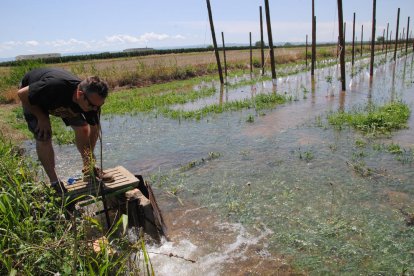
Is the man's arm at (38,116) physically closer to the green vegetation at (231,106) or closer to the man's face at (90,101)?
the man's face at (90,101)

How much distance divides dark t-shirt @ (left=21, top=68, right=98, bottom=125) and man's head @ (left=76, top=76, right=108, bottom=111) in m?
0.24

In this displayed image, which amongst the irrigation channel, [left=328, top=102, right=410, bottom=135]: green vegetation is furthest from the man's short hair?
[left=328, top=102, right=410, bottom=135]: green vegetation

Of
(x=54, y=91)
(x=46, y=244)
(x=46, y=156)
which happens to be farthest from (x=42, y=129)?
(x=46, y=244)

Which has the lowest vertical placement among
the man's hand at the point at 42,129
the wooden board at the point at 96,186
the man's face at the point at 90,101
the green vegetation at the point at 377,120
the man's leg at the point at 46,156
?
the green vegetation at the point at 377,120

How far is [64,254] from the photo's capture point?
2463 mm

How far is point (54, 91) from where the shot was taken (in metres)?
3.51

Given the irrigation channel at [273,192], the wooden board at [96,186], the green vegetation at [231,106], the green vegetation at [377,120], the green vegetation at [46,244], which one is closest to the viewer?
the green vegetation at [46,244]

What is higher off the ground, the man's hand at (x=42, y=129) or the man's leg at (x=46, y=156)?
the man's hand at (x=42, y=129)

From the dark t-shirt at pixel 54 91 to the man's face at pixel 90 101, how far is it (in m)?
0.26

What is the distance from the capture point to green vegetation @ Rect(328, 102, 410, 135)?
24.3ft

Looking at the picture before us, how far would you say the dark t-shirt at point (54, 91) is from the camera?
3479 mm

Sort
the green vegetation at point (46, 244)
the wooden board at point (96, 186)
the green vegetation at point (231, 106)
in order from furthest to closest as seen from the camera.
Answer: the green vegetation at point (231, 106) → the wooden board at point (96, 186) → the green vegetation at point (46, 244)

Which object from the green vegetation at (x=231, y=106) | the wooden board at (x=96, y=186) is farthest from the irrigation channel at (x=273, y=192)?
the green vegetation at (x=231, y=106)

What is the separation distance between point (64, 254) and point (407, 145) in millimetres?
6176
